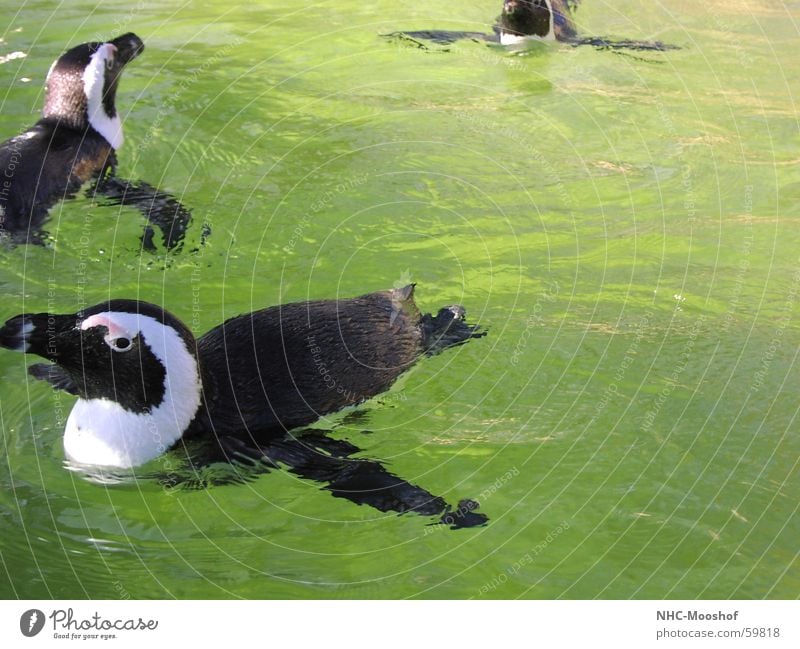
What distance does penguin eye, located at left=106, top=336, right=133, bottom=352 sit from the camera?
2.86 meters

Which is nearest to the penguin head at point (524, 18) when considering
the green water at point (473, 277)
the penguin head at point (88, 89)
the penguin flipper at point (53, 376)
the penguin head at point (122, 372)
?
the green water at point (473, 277)

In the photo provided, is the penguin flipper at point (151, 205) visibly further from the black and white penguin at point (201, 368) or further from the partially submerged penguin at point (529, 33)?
the partially submerged penguin at point (529, 33)

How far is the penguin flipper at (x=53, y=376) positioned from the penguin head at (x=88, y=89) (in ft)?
5.47

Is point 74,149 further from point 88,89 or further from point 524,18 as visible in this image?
point 524,18

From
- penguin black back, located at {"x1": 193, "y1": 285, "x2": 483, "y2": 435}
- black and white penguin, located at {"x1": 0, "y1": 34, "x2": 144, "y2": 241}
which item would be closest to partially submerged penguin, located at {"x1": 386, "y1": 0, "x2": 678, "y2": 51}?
black and white penguin, located at {"x1": 0, "y1": 34, "x2": 144, "y2": 241}

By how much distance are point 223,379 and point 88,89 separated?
210 centimetres

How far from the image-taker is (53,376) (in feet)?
10.7

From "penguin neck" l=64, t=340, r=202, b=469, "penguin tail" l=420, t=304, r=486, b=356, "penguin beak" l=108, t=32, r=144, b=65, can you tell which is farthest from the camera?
"penguin beak" l=108, t=32, r=144, b=65

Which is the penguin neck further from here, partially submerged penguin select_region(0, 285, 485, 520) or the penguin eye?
the penguin eye

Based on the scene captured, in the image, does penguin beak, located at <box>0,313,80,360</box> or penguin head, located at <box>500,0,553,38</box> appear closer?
penguin beak, located at <box>0,313,80,360</box>

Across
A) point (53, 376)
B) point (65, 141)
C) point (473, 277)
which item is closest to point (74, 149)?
point (65, 141)

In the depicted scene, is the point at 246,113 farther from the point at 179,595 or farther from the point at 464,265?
the point at 179,595

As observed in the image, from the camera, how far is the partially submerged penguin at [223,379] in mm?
2883

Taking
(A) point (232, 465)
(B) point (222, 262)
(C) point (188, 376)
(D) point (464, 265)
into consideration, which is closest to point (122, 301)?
(C) point (188, 376)
